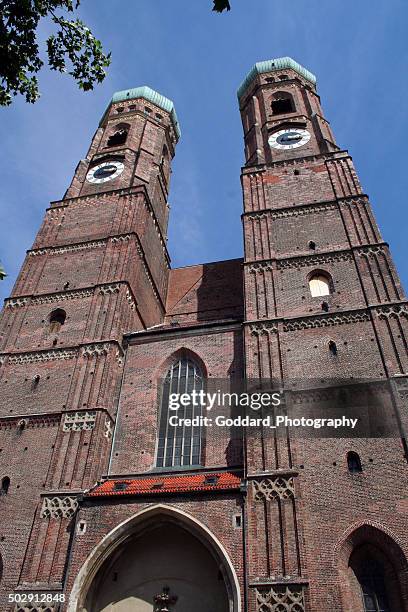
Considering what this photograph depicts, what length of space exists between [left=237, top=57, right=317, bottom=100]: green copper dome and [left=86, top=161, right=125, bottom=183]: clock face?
9824mm

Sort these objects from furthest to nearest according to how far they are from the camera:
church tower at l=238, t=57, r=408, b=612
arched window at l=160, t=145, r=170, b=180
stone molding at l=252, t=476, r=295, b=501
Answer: arched window at l=160, t=145, r=170, b=180 < stone molding at l=252, t=476, r=295, b=501 < church tower at l=238, t=57, r=408, b=612

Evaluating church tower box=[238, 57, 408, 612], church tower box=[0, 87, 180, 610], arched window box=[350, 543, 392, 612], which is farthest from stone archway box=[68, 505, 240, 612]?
arched window box=[350, 543, 392, 612]

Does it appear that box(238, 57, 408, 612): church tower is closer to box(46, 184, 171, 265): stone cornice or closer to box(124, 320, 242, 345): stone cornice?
box(124, 320, 242, 345): stone cornice

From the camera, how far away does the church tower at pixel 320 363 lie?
11.7m

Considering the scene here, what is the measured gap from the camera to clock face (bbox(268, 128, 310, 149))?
25.3 m

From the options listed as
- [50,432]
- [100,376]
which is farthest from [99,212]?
[50,432]

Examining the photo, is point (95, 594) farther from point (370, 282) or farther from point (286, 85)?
point (286, 85)

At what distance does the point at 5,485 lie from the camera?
14.9 metres

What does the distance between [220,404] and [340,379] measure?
135 inches

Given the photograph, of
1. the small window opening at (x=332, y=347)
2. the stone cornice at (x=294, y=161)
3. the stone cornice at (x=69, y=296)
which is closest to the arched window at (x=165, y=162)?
the stone cornice at (x=294, y=161)

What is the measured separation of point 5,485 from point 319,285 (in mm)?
10862

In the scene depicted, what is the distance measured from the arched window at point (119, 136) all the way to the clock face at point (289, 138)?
841 centimetres

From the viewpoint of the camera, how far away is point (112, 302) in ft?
62.3

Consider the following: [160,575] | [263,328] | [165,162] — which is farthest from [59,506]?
[165,162]
